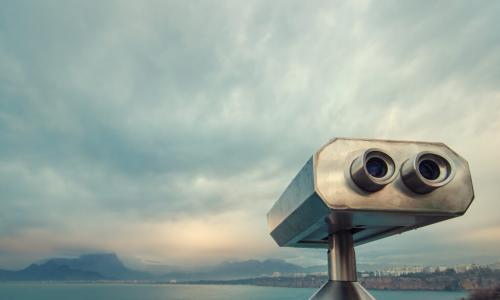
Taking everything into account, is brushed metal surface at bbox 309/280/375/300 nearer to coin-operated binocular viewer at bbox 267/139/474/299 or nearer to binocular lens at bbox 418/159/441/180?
coin-operated binocular viewer at bbox 267/139/474/299

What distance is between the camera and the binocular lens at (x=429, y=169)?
1.90 metres

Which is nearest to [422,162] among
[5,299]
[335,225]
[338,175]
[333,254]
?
[338,175]

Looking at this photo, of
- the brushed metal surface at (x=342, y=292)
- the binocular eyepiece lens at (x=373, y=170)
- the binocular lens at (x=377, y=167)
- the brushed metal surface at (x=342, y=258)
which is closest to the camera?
the binocular eyepiece lens at (x=373, y=170)

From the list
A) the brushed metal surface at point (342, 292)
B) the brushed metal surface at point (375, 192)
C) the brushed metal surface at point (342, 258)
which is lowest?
the brushed metal surface at point (342, 292)

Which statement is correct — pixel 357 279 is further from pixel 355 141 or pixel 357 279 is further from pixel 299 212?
pixel 355 141

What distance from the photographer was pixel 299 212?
224 cm

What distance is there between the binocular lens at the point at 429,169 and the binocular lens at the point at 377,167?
213 mm

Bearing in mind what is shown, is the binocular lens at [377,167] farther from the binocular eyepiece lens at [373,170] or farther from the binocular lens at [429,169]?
the binocular lens at [429,169]

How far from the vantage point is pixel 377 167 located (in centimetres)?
190

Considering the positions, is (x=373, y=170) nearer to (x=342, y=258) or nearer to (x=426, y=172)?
(x=426, y=172)

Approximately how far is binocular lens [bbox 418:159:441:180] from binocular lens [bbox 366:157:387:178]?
213mm

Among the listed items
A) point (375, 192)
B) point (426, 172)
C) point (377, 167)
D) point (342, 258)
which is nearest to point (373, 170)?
point (377, 167)

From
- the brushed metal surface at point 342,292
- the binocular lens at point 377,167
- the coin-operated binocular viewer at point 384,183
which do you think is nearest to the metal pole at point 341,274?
the brushed metal surface at point 342,292

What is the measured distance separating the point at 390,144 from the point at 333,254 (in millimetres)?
1208
